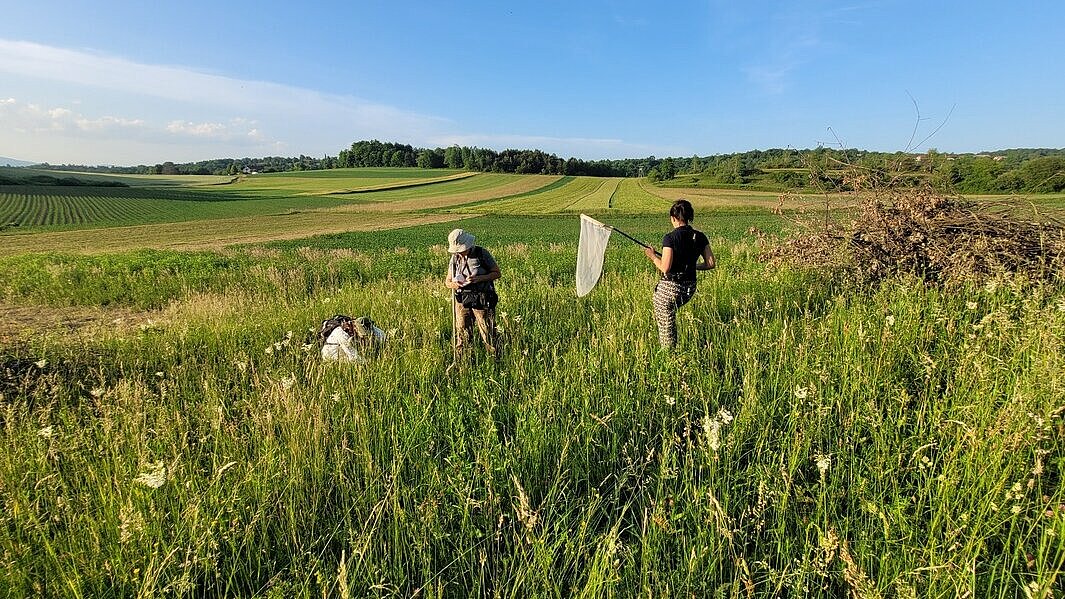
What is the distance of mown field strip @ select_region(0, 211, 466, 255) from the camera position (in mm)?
28344

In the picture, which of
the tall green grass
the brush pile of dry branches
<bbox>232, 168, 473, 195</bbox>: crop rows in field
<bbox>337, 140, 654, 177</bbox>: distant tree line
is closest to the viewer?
the tall green grass

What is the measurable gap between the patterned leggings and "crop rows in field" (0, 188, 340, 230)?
50362mm

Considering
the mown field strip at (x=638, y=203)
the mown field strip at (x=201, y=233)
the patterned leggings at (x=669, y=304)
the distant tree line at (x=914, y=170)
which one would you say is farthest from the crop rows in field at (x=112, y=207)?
the distant tree line at (x=914, y=170)

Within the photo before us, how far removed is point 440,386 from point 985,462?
10.8 ft

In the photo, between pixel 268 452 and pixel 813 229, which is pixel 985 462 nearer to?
pixel 268 452

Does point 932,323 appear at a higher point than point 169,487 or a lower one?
higher

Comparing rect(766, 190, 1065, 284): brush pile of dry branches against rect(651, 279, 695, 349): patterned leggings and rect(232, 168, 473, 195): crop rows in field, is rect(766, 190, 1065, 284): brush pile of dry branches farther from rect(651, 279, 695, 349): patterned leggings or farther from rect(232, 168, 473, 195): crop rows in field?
rect(232, 168, 473, 195): crop rows in field

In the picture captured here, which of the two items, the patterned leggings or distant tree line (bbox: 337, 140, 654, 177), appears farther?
distant tree line (bbox: 337, 140, 654, 177)

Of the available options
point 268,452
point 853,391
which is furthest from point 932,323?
point 268,452

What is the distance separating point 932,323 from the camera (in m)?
4.21

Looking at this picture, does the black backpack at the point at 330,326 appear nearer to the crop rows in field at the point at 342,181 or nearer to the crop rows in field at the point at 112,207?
the crop rows in field at the point at 112,207

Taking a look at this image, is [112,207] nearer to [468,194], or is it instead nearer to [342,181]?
[468,194]

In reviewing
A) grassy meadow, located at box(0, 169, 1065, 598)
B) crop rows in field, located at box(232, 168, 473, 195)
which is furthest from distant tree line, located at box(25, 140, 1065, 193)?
crop rows in field, located at box(232, 168, 473, 195)

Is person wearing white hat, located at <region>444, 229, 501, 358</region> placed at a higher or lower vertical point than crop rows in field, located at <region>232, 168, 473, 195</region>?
lower
